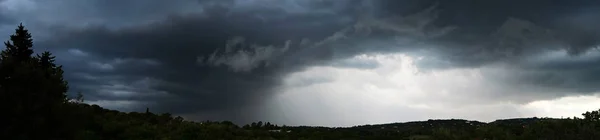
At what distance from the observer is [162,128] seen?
103ft

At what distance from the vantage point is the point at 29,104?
1736 cm

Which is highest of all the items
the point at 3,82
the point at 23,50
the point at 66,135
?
the point at 23,50

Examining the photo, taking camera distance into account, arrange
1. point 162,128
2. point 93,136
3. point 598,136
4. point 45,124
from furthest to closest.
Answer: point 162,128
point 93,136
point 598,136
point 45,124

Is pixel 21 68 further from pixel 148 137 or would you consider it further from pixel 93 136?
pixel 148 137

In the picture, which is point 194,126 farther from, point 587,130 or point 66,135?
point 587,130

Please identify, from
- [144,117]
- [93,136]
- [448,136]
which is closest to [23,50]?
[144,117]

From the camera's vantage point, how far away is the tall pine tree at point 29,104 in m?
16.9

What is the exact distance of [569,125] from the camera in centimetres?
2325

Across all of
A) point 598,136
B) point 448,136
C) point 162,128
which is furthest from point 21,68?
point 598,136

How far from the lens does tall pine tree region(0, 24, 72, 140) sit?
1692 centimetres

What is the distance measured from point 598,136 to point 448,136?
6.60 m

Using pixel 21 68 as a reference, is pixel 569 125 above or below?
below

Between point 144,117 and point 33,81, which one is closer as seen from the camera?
point 33,81

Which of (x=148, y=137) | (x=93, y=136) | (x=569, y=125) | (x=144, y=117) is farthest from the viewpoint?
(x=144, y=117)
